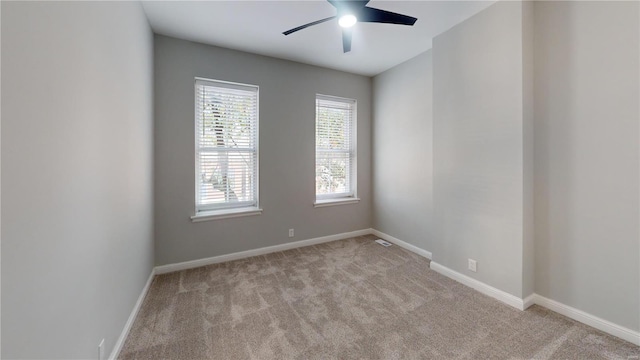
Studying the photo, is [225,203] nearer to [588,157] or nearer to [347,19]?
[347,19]

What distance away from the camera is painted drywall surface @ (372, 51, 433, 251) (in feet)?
11.1

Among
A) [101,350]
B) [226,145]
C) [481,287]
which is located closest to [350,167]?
[226,145]

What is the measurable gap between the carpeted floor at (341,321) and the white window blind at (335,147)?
1570mm

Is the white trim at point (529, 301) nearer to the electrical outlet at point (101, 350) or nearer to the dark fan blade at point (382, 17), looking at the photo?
the dark fan blade at point (382, 17)

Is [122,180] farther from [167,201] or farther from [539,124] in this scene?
[539,124]

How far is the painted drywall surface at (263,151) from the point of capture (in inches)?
115

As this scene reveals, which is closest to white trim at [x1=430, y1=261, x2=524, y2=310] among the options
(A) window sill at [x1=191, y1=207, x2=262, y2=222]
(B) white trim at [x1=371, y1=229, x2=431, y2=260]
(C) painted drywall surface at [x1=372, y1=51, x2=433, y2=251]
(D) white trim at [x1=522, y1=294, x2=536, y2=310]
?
(D) white trim at [x1=522, y1=294, x2=536, y2=310]

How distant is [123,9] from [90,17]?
66 cm

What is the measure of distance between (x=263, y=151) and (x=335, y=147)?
1.27 metres

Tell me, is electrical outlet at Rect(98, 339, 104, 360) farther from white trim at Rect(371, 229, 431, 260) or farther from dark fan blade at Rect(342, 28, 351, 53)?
white trim at Rect(371, 229, 431, 260)

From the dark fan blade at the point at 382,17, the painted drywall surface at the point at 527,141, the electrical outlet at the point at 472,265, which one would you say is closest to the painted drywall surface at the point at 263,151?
the dark fan blade at the point at 382,17

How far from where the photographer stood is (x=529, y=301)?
7.35ft

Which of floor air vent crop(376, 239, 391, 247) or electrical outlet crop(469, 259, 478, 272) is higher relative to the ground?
electrical outlet crop(469, 259, 478, 272)

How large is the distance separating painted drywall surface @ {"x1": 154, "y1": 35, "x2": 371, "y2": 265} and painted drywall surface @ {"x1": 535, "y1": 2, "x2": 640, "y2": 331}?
97.1 inches
